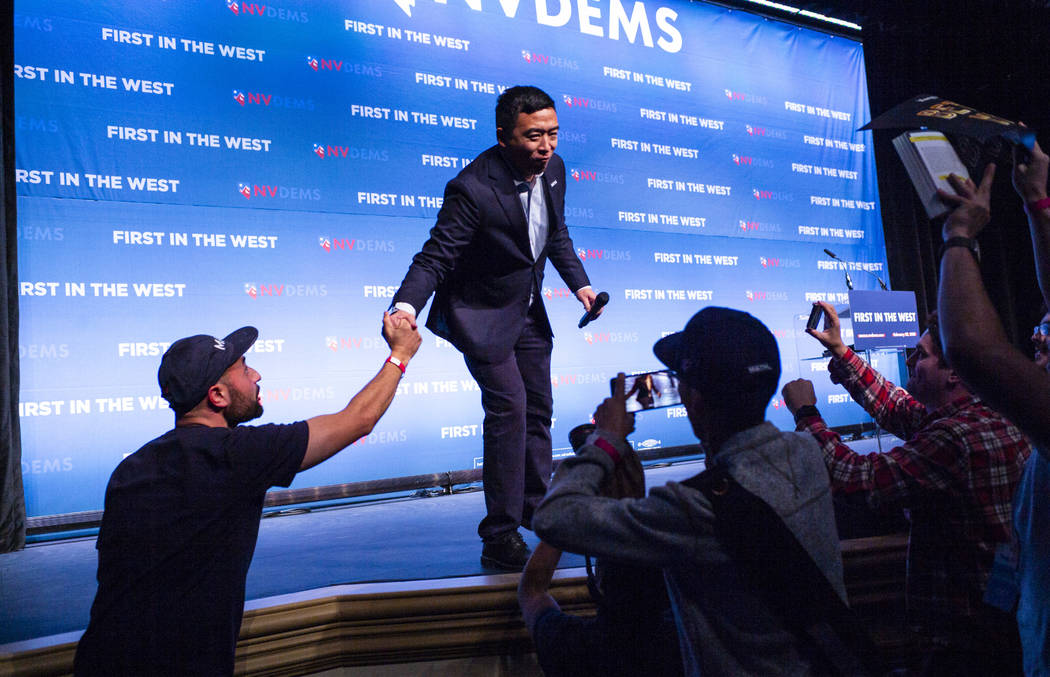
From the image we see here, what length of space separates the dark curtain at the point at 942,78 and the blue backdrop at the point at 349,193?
2.92 ft

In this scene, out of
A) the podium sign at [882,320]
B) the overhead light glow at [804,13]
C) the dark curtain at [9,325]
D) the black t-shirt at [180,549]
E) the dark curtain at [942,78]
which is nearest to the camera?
the black t-shirt at [180,549]

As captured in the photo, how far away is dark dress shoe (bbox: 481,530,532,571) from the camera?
1819 millimetres

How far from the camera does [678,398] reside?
1.04m

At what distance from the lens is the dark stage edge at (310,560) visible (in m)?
1.68

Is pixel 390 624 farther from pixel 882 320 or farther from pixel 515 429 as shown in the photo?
pixel 882 320

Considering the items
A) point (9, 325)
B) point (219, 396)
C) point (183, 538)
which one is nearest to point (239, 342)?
point (219, 396)

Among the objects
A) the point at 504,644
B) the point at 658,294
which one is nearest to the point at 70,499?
the point at 504,644

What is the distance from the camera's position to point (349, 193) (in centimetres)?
348

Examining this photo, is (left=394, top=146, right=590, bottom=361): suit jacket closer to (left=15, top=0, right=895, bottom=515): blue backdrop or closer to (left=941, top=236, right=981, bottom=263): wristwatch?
(left=941, top=236, right=981, bottom=263): wristwatch

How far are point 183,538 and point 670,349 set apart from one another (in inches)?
32.9

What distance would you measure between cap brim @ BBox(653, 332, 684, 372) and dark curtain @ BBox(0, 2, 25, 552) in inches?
111

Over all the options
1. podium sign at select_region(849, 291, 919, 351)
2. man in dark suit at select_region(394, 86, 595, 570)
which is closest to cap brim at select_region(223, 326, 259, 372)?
man in dark suit at select_region(394, 86, 595, 570)

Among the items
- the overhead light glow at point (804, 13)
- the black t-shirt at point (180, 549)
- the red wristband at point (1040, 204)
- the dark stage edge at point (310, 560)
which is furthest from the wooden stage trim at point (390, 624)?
the overhead light glow at point (804, 13)

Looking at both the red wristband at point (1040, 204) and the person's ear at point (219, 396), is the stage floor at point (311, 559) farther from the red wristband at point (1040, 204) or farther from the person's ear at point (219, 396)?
the red wristband at point (1040, 204)
